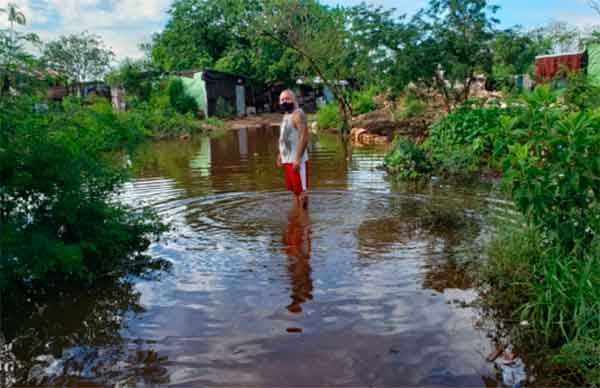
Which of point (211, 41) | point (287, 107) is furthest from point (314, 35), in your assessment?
point (211, 41)

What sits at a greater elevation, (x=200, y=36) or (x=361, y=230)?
(x=200, y=36)

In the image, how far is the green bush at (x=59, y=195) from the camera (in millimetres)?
4242

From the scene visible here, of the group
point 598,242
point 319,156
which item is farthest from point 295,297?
point 319,156

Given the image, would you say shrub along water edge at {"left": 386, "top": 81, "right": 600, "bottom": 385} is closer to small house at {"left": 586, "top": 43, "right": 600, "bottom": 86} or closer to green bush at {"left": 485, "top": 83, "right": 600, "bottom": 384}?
green bush at {"left": 485, "top": 83, "right": 600, "bottom": 384}

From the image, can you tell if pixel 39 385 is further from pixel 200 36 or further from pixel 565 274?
pixel 200 36

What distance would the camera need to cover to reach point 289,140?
7.70 metres

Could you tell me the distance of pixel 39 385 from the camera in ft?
11.2

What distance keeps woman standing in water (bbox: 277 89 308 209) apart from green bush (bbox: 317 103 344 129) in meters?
19.5

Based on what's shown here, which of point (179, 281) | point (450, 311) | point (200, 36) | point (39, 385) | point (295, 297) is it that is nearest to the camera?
point (39, 385)

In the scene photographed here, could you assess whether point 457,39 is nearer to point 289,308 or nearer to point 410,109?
point 410,109

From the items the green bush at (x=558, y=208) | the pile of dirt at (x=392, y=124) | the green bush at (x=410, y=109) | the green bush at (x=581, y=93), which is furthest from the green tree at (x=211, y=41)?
the green bush at (x=558, y=208)

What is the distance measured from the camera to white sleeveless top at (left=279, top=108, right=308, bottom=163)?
762 centimetres

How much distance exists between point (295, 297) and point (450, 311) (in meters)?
1.29

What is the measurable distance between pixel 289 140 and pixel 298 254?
2.29 metres
